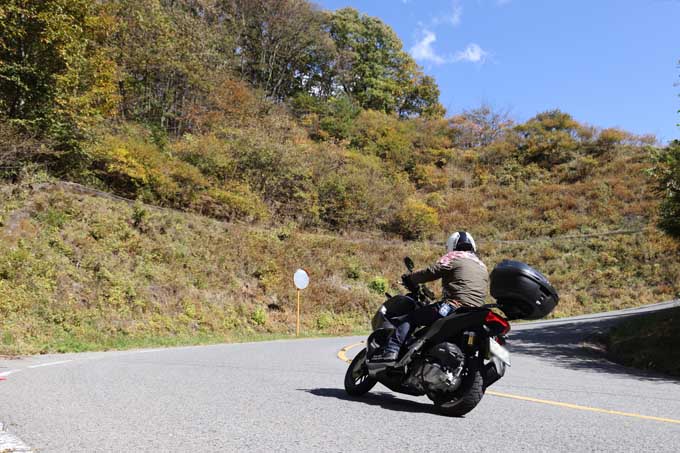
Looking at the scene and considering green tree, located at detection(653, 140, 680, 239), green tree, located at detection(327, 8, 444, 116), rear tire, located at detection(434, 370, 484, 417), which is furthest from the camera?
green tree, located at detection(327, 8, 444, 116)

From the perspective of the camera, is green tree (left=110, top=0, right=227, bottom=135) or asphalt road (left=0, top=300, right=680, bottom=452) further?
green tree (left=110, top=0, right=227, bottom=135)

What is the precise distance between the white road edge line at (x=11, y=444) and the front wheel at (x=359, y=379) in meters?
3.30

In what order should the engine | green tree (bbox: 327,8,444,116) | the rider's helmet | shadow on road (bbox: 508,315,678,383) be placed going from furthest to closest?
green tree (bbox: 327,8,444,116) < shadow on road (bbox: 508,315,678,383) < the rider's helmet < the engine

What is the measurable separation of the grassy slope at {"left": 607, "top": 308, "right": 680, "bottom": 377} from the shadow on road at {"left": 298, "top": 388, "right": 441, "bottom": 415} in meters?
7.60

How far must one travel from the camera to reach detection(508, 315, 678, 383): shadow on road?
11.0 metres

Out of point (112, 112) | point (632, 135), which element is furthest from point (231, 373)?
point (632, 135)

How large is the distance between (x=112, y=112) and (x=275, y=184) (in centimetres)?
995

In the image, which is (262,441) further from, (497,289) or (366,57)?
(366,57)

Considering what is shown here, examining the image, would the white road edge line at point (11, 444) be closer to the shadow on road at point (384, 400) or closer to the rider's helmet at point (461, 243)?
the shadow on road at point (384, 400)

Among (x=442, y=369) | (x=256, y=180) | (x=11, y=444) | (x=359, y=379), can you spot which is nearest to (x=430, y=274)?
(x=442, y=369)

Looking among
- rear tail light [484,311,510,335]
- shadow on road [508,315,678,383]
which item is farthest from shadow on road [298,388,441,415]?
shadow on road [508,315,678,383]

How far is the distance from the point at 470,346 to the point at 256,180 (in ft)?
91.7

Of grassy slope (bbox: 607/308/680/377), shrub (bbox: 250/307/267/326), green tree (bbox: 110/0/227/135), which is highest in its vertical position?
green tree (bbox: 110/0/227/135)

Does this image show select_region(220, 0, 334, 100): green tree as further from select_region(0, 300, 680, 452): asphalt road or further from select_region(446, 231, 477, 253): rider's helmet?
select_region(446, 231, 477, 253): rider's helmet
